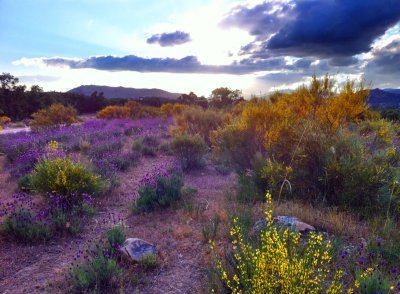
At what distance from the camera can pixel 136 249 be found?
5.14 meters

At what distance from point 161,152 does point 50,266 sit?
33.1 feet

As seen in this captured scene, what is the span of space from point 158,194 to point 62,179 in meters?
2.02

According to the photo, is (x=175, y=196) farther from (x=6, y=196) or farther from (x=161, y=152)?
(x=161, y=152)

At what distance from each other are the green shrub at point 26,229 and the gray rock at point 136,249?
1.66 metres

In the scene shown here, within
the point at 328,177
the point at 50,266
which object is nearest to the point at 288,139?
the point at 328,177

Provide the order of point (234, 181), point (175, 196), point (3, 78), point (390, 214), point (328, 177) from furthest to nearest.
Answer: point (3, 78) < point (234, 181) < point (175, 196) < point (328, 177) < point (390, 214)

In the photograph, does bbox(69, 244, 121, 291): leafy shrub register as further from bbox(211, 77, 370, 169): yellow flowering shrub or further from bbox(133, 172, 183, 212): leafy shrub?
bbox(211, 77, 370, 169): yellow flowering shrub

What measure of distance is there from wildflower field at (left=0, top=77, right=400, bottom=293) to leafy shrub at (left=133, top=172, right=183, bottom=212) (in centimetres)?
3

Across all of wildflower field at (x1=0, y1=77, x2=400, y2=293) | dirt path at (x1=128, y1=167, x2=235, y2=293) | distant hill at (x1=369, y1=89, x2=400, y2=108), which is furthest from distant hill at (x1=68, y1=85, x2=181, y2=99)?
→ dirt path at (x1=128, y1=167, x2=235, y2=293)

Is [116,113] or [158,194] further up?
[116,113]

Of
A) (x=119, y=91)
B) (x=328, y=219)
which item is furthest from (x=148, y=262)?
(x=119, y=91)

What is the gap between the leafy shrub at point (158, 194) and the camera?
292 inches

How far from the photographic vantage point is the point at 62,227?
633cm

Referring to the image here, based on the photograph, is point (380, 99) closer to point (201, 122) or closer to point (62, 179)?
point (201, 122)
